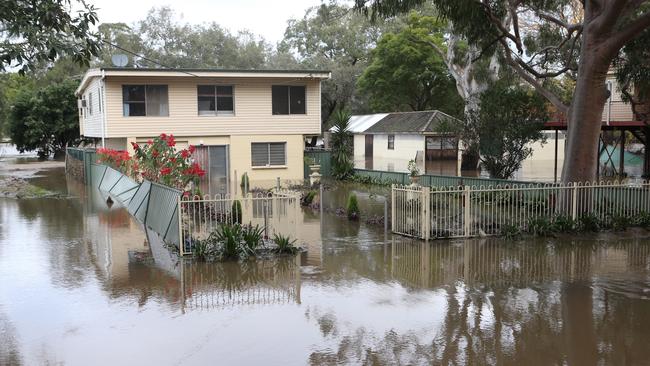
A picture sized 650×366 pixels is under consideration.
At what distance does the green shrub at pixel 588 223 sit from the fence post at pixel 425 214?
12.8 ft

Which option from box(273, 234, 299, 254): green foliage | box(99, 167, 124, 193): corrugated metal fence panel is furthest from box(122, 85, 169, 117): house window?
box(273, 234, 299, 254): green foliage

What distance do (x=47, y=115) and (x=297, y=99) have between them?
95.9ft

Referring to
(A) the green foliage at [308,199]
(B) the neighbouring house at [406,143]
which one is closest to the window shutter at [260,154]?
(A) the green foliage at [308,199]

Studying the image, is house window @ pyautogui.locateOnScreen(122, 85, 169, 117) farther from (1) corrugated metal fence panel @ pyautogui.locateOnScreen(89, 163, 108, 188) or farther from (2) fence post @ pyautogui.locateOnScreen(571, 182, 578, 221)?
(2) fence post @ pyautogui.locateOnScreen(571, 182, 578, 221)

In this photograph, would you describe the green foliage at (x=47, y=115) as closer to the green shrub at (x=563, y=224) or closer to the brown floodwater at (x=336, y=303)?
the brown floodwater at (x=336, y=303)

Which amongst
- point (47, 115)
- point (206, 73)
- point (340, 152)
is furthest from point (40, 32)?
point (47, 115)

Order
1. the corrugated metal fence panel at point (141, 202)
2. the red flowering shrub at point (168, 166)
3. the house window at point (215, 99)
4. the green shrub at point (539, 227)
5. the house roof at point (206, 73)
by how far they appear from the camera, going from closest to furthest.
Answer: the green shrub at point (539, 227)
the corrugated metal fence panel at point (141, 202)
the red flowering shrub at point (168, 166)
the house roof at point (206, 73)
the house window at point (215, 99)

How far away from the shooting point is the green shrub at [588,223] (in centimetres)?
1468

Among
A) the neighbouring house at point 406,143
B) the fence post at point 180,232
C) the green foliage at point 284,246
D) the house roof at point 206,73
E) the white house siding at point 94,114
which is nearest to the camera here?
the fence post at point 180,232

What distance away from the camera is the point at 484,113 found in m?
21.0

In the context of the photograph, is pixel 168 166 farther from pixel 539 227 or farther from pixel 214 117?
pixel 214 117

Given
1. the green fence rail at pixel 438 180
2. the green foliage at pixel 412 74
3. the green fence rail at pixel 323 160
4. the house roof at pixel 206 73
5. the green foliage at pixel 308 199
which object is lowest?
the green foliage at pixel 308 199

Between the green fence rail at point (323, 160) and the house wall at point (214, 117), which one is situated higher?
the house wall at point (214, 117)

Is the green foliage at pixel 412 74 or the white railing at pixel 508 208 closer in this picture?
the white railing at pixel 508 208
